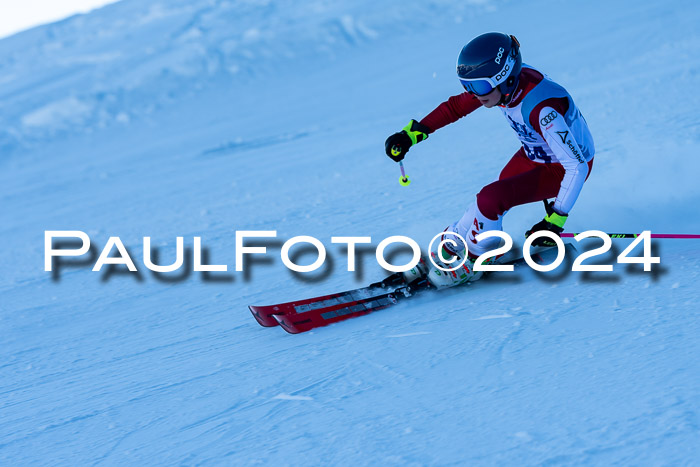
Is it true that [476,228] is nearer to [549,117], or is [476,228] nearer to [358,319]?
[549,117]

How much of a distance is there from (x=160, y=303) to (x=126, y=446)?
204cm

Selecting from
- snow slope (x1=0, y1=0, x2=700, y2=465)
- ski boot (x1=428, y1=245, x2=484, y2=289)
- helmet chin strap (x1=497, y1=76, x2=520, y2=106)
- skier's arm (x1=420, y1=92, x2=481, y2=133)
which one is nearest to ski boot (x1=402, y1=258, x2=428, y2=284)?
ski boot (x1=428, y1=245, x2=484, y2=289)

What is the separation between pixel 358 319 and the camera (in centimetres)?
375

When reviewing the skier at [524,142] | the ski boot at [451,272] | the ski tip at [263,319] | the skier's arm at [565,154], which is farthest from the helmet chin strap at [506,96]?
the ski tip at [263,319]

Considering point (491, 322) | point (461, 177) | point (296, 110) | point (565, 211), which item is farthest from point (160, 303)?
point (296, 110)

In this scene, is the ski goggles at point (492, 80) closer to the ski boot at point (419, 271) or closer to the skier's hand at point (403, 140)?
the skier's hand at point (403, 140)

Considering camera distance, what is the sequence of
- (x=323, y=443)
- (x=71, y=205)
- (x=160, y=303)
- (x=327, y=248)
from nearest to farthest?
(x=323, y=443) < (x=160, y=303) < (x=327, y=248) < (x=71, y=205)

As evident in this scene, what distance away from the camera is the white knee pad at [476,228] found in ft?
12.0

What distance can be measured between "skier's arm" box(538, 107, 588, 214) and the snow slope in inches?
20.0

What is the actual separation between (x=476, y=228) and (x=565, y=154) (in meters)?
0.63

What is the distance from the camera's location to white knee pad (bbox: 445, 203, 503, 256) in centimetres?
366

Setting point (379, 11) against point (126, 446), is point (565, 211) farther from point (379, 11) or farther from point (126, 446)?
point (379, 11)

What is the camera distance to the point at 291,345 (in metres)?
3.51

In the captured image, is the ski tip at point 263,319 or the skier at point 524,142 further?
the ski tip at point 263,319
